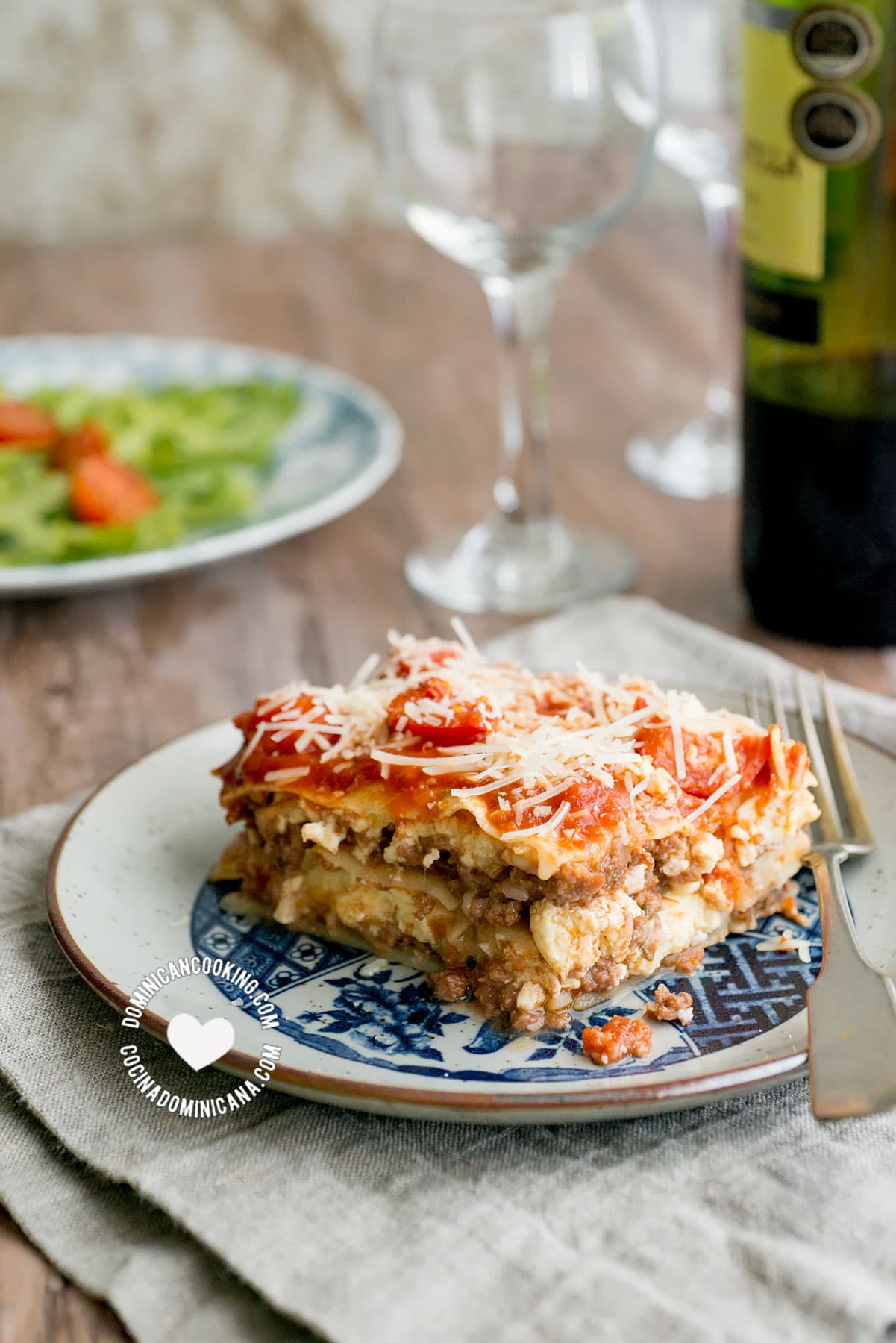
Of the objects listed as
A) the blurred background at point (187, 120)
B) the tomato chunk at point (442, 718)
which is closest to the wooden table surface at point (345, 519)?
the tomato chunk at point (442, 718)

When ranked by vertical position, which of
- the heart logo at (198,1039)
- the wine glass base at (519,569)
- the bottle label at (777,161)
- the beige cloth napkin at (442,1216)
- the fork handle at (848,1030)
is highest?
the bottle label at (777,161)

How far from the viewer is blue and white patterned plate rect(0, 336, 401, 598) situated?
166 cm

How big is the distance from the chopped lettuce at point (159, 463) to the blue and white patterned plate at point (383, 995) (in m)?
0.59

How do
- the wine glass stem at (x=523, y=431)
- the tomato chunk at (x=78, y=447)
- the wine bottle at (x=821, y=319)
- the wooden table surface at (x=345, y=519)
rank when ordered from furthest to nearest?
the tomato chunk at (x=78, y=447) < the wine glass stem at (x=523, y=431) < the wooden table surface at (x=345, y=519) < the wine bottle at (x=821, y=319)

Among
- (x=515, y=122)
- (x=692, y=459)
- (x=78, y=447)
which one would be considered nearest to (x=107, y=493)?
(x=78, y=447)

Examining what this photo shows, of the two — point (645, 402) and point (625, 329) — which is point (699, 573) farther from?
point (625, 329)

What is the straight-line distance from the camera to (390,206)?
3.84m

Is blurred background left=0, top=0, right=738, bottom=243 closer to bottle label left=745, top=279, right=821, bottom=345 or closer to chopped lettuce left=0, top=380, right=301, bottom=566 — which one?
chopped lettuce left=0, top=380, right=301, bottom=566

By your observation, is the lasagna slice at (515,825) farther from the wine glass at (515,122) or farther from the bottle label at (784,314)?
the wine glass at (515,122)

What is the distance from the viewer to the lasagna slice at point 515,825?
3.10ft

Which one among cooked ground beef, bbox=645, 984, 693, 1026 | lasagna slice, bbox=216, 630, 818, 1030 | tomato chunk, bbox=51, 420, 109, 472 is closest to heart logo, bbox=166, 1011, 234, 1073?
lasagna slice, bbox=216, 630, 818, 1030

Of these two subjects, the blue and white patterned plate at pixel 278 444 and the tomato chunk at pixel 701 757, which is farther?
the blue and white patterned plate at pixel 278 444

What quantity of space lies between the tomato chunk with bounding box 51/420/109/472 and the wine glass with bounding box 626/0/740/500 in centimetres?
71

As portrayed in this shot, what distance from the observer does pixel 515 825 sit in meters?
0.93
